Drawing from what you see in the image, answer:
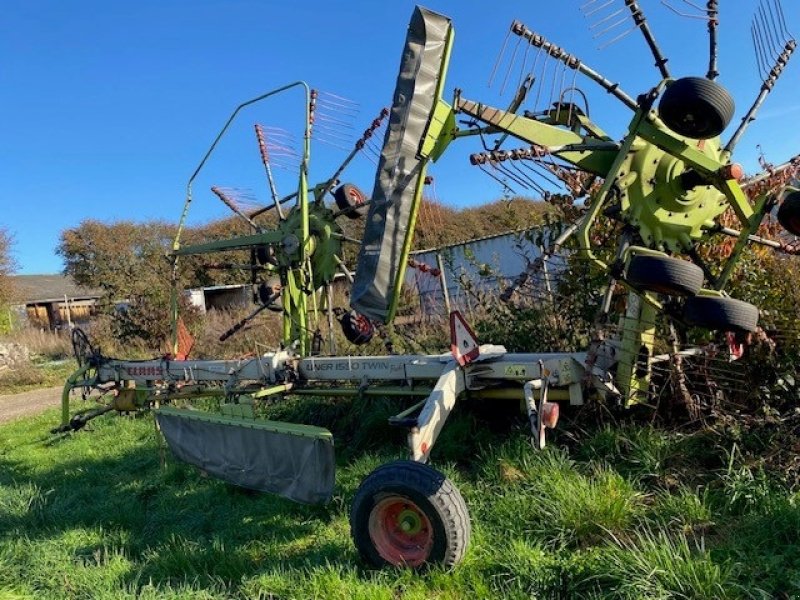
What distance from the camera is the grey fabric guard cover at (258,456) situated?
3967 millimetres

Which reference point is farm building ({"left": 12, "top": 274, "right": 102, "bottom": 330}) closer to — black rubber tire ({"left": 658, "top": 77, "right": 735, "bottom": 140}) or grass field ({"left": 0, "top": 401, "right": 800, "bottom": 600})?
grass field ({"left": 0, "top": 401, "right": 800, "bottom": 600})

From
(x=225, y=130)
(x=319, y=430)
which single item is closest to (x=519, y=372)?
(x=319, y=430)

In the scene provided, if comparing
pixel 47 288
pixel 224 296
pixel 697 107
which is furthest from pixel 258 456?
pixel 47 288

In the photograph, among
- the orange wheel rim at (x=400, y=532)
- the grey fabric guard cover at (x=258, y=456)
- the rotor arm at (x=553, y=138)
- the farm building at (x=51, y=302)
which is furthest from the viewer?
the farm building at (x=51, y=302)

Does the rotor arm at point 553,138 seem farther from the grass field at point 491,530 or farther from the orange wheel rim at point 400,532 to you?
the orange wheel rim at point 400,532

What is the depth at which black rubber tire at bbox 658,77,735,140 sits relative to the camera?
304cm

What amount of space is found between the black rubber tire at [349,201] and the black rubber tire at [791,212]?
14.8 ft

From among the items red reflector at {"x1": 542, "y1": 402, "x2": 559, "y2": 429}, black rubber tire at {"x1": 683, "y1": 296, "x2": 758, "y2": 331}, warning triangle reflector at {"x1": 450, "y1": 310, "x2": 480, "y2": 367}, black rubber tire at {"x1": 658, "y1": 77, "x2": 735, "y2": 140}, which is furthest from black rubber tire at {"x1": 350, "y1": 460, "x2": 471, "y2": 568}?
black rubber tire at {"x1": 658, "y1": 77, "x2": 735, "y2": 140}

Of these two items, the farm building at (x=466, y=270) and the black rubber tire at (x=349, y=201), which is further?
the black rubber tire at (x=349, y=201)

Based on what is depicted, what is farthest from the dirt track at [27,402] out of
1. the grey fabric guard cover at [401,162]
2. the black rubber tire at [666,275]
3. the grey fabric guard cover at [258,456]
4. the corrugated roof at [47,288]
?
the corrugated roof at [47,288]

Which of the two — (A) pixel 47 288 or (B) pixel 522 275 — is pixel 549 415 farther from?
(A) pixel 47 288

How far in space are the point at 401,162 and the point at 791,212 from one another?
2.32 metres

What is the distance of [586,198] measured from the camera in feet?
17.4

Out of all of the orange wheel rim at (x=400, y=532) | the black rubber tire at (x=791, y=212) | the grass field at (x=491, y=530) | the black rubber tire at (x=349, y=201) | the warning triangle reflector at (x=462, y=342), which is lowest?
the grass field at (x=491, y=530)
